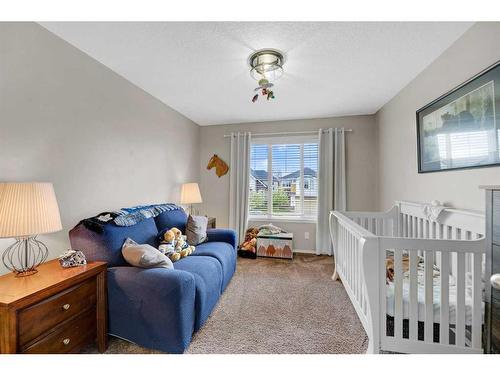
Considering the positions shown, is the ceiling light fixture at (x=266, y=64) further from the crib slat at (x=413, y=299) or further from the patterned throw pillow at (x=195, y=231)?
the crib slat at (x=413, y=299)

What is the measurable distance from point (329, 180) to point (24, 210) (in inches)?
134

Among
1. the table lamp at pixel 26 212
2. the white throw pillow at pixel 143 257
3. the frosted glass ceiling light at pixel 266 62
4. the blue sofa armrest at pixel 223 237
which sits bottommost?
the blue sofa armrest at pixel 223 237

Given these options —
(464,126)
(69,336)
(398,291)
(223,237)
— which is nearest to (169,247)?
(223,237)

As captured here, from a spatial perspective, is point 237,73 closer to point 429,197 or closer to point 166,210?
point 166,210

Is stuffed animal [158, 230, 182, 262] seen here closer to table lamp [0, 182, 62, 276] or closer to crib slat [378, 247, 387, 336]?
table lamp [0, 182, 62, 276]

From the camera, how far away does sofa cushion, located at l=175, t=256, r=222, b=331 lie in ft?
5.15

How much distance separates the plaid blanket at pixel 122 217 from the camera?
5.28 feet

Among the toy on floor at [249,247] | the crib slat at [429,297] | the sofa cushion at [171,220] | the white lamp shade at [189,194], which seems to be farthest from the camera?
the toy on floor at [249,247]

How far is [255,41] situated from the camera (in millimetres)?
1657

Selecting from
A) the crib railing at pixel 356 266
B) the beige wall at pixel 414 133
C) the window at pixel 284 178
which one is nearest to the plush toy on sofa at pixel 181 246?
the crib railing at pixel 356 266

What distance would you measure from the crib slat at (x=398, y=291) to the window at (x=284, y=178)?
2466 millimetres

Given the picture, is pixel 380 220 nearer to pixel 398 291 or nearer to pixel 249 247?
pixel 398 291

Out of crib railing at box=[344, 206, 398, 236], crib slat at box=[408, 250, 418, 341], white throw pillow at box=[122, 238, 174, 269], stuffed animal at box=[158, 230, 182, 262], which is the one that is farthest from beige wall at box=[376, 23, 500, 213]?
stuffed animal at box=[158, 230, 182, 262]
